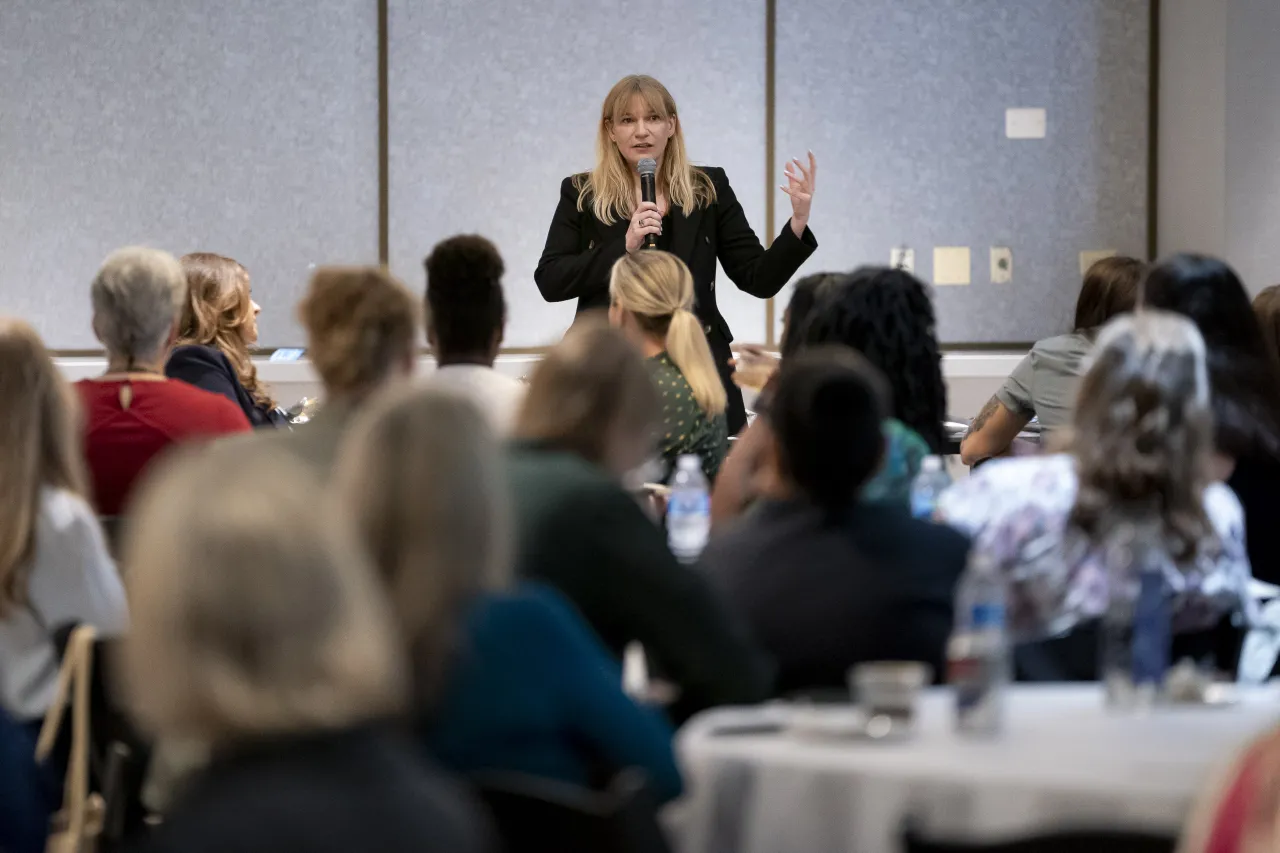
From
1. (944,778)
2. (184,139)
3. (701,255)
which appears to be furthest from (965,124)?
(944,778)

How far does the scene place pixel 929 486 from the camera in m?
3.24

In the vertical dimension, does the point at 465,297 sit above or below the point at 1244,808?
above

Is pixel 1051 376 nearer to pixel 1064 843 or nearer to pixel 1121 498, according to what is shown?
pixel 1121 498

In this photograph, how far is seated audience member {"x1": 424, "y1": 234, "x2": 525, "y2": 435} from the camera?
327 centimetres

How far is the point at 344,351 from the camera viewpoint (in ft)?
9.05

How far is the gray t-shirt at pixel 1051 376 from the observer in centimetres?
449

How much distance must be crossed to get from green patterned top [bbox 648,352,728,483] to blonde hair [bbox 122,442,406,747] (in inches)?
103

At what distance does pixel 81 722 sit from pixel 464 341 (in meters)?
1.21

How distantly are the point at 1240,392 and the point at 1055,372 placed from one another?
5.20 feet

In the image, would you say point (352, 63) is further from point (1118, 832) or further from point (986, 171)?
point (1118, 832)

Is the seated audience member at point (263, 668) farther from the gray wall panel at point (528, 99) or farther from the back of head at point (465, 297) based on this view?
the gray wall panel at point (528, 99)

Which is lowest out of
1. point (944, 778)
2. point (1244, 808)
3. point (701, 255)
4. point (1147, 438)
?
point (944, 778)

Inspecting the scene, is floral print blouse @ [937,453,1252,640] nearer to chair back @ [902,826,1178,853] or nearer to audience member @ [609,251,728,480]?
chair back @ [902,826,1178,853]

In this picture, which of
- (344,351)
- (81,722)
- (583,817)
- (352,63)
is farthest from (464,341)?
(352,63)
